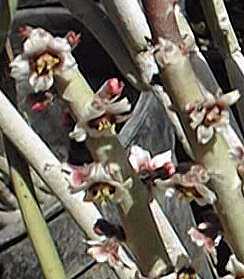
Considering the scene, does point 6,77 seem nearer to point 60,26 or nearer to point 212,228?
point 212,228

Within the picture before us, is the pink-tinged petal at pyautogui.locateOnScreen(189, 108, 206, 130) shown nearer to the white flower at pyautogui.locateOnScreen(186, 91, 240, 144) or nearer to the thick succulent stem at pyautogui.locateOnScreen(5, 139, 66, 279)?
the white flower at pyautogui.locateOnScreen(186, 91, 240, 144)

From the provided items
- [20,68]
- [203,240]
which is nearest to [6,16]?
[20,68]

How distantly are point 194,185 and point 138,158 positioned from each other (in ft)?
0.18

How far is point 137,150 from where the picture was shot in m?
0.45

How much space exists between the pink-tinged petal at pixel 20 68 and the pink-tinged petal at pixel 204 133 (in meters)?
0.08

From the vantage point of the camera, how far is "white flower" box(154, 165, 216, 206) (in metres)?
0.40

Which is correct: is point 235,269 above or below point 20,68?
below

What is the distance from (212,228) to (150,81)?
83 mm

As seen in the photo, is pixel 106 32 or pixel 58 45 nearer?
pixel 58 45

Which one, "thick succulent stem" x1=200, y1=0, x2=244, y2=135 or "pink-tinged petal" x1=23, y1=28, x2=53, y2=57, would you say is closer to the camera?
"pink-tinged petal" x1=23, y1=28, x2=53, y2=57

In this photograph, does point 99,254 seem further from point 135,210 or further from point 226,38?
point 226,38

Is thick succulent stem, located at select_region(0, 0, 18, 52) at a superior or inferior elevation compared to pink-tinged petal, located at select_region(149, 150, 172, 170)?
superior

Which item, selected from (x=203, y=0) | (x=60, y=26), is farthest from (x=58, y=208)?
(x=203, y=0)

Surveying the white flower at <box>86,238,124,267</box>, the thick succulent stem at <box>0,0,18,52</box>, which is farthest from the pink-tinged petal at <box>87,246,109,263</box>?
the thick succulent stem at <box>0,0,18,52</box>
